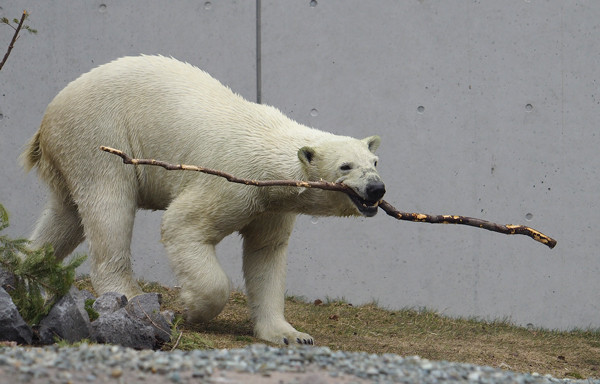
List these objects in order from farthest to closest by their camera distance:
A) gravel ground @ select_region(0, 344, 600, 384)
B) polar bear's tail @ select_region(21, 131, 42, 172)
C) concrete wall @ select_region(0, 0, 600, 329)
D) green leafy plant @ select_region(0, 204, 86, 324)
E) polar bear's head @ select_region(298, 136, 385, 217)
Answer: concrete wall @ select_region(0, 0, 600, 329)
polar bear's tail @ select_region(21, 131, 42, 172)
polar bear's head @ select_region(298, 136, 385, 217)
green leafy plant @ select_region(0, 204, 86, 324)
gravel ground @ select_region(0, 344, 600, 384)

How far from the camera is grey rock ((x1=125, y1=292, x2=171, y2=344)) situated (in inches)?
189

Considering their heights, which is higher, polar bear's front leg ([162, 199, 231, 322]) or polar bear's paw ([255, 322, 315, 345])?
polar bear's front leg ([162, 199, 231, 322])

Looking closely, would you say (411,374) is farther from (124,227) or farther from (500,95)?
(500,95)

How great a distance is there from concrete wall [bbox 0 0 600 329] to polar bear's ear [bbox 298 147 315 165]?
10.1 ft

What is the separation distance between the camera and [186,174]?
5.70 metres

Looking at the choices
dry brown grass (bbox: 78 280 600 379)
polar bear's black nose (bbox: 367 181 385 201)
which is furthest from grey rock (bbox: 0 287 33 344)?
polar bear's black nose (bbox: 367 181 385 201)

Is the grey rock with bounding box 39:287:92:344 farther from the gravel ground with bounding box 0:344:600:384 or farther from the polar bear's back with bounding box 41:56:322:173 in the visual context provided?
the polar bear's back with bounding box 41:56:322:173

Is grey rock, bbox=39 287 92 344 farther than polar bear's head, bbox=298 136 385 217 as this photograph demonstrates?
No

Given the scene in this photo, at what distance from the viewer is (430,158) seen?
8.24 metres

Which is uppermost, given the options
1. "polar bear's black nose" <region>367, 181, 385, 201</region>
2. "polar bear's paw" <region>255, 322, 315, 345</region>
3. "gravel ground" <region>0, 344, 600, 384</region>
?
"polar bear's black nose" <region>367, 181, 385, 201</region>

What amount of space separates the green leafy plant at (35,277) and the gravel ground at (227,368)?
0.95m

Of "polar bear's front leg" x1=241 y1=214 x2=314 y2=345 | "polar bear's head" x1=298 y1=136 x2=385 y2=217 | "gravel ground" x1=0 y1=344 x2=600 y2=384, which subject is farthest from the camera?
"polar bear's front leg" x1=241 y1=214 x2=314 y2=345

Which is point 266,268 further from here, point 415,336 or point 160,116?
point 415,336

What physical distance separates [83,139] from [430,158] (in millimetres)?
3790
